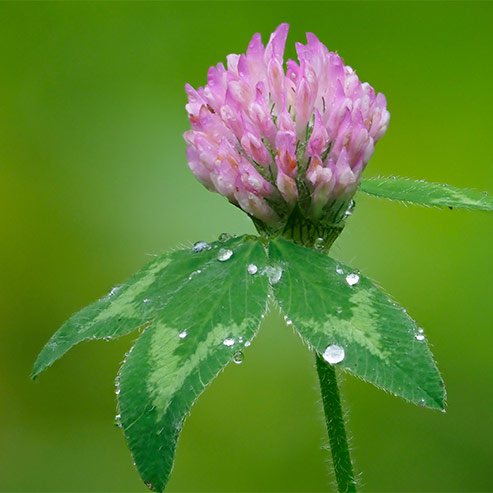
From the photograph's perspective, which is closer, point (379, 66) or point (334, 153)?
point (334, 153)

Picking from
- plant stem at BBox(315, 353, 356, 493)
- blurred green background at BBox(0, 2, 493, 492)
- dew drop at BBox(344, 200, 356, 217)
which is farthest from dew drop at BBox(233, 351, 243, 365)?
blurred green background at BBox(0, 2, 493, 492)

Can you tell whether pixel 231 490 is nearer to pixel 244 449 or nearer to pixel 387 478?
pixel 244 449

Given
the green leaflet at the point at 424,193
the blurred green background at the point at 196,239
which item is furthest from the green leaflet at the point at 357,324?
the blurred green background at the point at 196,239

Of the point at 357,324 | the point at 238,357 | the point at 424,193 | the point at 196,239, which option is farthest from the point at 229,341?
the point at 196,239

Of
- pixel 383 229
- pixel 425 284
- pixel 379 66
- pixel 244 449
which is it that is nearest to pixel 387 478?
pixel 244 449

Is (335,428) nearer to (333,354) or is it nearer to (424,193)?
(333,354)

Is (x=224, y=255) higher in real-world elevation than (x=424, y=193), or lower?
lower
